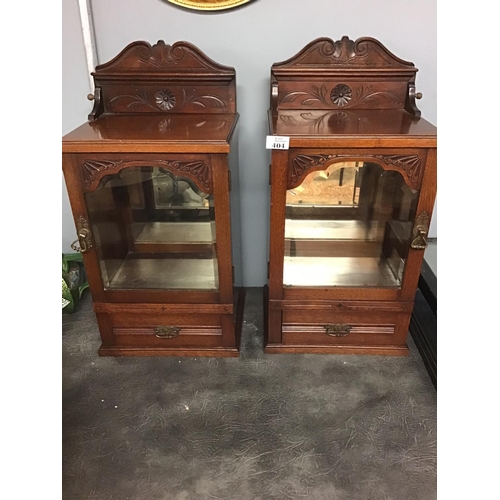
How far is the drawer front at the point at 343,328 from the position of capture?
52.2 inches

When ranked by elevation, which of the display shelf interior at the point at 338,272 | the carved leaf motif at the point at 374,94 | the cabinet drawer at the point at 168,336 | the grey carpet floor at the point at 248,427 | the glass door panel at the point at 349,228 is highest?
the carved leaf motif at the point at 374,94

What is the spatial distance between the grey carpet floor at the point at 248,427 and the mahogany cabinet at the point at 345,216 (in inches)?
4.6

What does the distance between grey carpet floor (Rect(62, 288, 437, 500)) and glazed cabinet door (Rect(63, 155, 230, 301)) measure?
10.5 inches

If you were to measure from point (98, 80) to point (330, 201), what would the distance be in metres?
0.85

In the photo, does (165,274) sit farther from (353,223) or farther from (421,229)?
(421,229)

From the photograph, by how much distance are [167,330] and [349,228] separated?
715 mm

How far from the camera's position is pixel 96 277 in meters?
1.26

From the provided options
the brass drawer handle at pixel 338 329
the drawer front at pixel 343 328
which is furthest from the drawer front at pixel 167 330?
the brass drawer handle at pixel 338 329

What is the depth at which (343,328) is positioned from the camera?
4.41ft

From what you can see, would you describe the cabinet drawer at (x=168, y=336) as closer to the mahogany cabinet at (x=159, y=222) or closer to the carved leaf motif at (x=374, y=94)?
the mahogany cabinet at (x=159, y=222)

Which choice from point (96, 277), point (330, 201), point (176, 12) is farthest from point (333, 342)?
point (176, 12)

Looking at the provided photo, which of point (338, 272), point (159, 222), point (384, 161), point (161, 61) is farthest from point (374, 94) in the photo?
point (159, 222)

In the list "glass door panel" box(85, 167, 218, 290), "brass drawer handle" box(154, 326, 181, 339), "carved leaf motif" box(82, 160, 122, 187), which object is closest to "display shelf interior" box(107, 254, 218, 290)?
"glass door panel" box(85, 167, 218, 290)

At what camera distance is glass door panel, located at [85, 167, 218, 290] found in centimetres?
124
